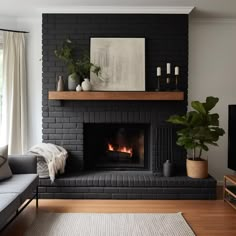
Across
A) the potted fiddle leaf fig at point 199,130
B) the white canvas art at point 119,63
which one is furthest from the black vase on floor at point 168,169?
the white canvas art at point 119,63

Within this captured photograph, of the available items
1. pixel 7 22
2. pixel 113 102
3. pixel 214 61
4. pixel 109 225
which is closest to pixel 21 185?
pixel 109 225

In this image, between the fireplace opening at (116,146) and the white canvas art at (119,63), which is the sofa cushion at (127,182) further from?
the white canvas art at (119,63)

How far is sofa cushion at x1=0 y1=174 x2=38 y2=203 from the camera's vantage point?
2.68 metres

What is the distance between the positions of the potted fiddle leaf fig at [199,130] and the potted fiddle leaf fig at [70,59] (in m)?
1.43

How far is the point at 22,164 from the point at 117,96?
4.90 feet

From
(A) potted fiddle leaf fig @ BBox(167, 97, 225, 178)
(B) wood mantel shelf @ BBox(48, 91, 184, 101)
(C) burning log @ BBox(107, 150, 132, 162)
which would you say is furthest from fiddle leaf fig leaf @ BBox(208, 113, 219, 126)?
(C) burning log @ BBox(107, 150, 132, 162)

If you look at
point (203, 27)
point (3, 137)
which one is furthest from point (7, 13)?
point (203, 27)

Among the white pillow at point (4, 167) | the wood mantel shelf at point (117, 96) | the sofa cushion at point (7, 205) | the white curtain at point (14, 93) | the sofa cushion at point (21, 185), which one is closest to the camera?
the sofa cushion at point (7, 205)

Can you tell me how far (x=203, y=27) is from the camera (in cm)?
424

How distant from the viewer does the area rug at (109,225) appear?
106 inches

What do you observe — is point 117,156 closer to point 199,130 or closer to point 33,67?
point 199,130

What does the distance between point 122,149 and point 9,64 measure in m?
2.13

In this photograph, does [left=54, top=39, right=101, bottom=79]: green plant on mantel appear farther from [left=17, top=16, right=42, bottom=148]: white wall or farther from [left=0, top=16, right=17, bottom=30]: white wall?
[left=0, top=16, right=17, bottom=30]: white wall

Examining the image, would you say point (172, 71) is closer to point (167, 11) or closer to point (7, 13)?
point (167, 11)
